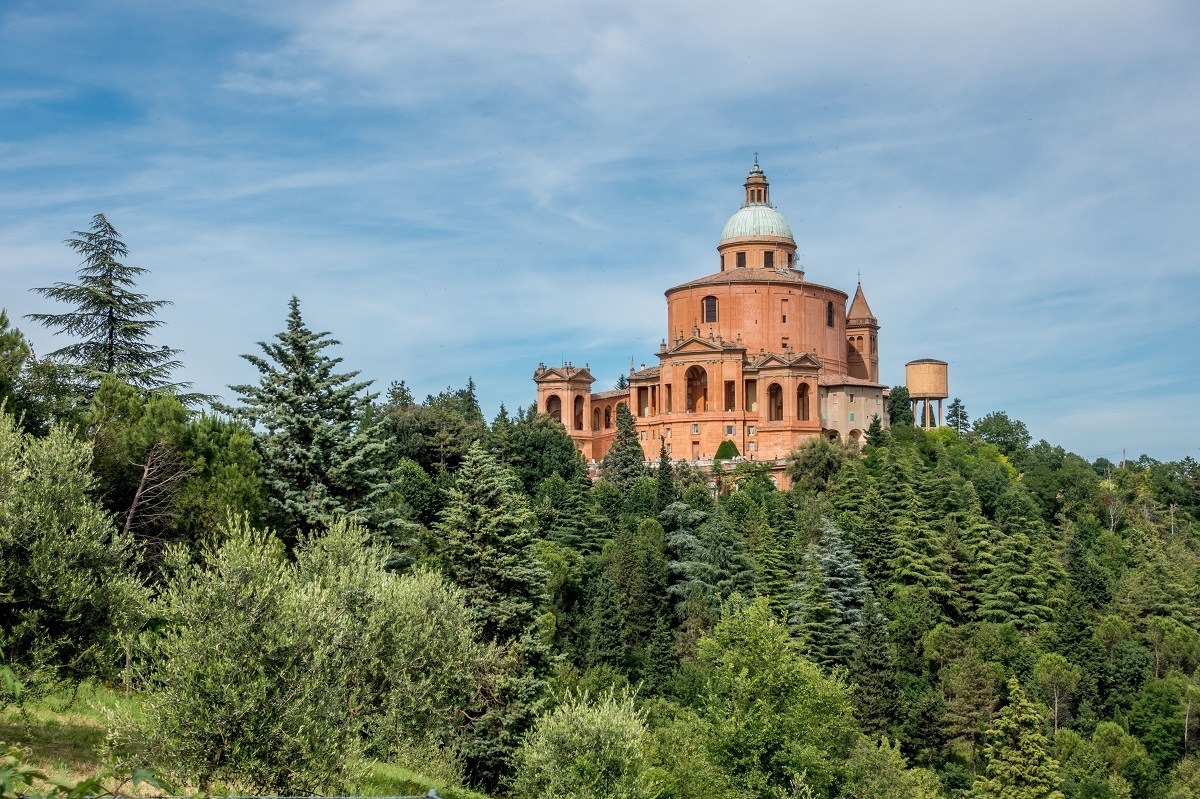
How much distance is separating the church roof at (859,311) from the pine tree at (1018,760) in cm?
4626

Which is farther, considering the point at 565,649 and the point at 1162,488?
the point at 1162,488

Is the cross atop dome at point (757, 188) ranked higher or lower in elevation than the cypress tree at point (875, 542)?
higher

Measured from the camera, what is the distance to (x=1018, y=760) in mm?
40906

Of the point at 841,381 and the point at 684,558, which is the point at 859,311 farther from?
the point at 684,558

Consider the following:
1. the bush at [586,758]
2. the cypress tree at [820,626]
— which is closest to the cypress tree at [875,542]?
the cypress tree at [820,626]

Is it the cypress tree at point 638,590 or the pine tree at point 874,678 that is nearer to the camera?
the pine tree at point 874,678

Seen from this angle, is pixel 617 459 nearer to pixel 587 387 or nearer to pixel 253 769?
pixel 587 387

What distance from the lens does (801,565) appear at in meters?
51.8

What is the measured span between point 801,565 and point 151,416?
29340mm

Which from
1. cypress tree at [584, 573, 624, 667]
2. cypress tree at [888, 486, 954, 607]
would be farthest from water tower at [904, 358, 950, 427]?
cypress tree at [584, 573, 624, 667]

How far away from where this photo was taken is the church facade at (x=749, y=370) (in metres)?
74.2

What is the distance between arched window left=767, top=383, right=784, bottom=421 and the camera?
74.9m

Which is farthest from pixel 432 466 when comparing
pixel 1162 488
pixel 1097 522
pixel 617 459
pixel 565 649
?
pixel 1162 488

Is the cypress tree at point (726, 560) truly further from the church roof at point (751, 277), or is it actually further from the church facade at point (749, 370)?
the church roof at point (751, 277)
